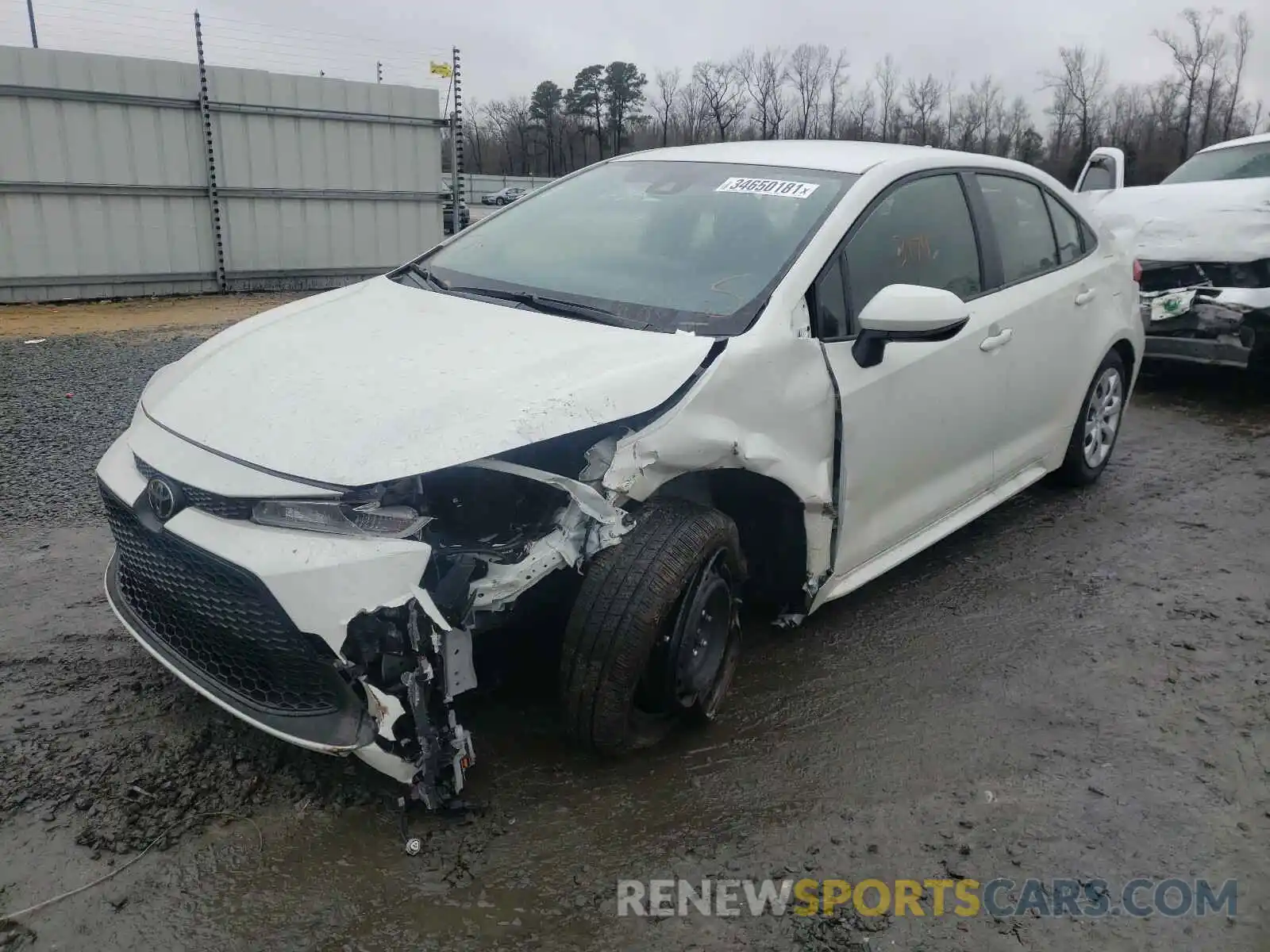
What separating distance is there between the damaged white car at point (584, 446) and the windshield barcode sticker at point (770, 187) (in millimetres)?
17

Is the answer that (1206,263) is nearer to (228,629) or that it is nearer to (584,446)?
(584,446)

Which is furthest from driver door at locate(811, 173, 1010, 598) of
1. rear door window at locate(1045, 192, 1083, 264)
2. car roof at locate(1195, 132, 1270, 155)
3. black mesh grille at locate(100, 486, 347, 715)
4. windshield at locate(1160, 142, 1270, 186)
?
car roof at locate(1195, 132, 1270, 155)

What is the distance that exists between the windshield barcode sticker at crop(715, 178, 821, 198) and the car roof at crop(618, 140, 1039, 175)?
137 millimetres

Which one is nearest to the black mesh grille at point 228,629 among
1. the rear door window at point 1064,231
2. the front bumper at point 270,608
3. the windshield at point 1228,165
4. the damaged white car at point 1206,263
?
the front bumper at point 270,608

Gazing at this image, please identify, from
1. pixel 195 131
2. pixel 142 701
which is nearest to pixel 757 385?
pixel 142 701

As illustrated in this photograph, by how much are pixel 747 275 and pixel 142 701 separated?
7.31 ft

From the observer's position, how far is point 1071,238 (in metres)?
4.64

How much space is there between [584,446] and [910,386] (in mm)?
1343

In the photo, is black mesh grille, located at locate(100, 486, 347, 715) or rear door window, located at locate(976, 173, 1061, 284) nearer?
black mesh grille, located at locate(100, 486, 347, 715)

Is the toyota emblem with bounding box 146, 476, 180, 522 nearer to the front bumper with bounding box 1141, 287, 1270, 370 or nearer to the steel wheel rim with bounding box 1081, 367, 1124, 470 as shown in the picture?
the steel wheel rim with bounding box 1081, 367, 1124, 470

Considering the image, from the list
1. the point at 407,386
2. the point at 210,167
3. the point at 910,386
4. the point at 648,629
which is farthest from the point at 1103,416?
the point at 210,167

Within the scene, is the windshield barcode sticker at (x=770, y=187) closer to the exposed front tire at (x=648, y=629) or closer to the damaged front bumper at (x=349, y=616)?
the exposed front tire at (x=648, y=629)

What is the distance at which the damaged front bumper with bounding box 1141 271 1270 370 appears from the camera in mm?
6656

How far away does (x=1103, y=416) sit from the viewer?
5.11 meters
